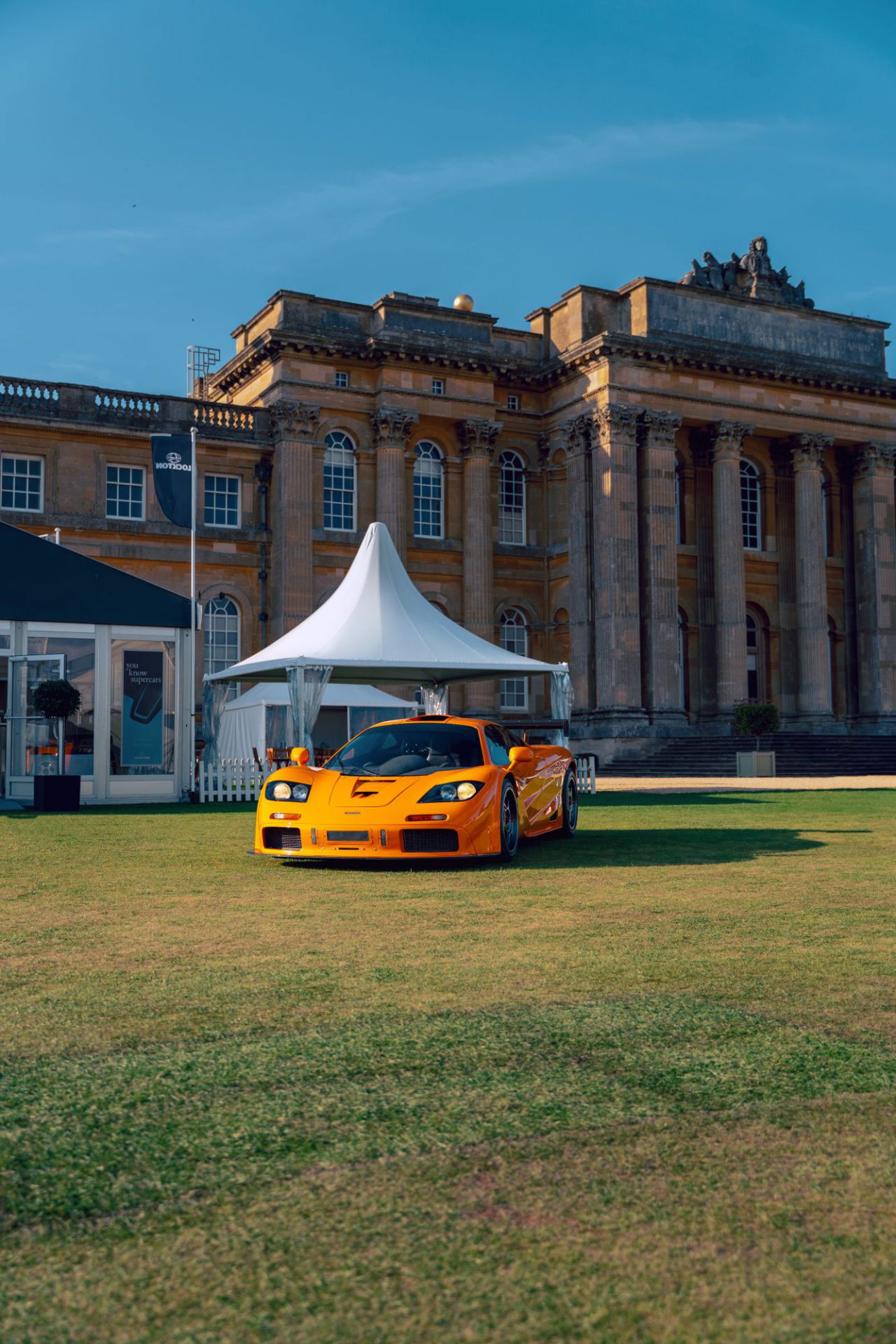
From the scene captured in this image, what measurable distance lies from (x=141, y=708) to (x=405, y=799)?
13200 mm

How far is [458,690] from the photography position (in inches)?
1682

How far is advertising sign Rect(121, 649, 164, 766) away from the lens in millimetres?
22656

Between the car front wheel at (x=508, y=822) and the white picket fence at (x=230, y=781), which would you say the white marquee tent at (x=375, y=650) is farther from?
the car front wheel at (x=508, y=822)

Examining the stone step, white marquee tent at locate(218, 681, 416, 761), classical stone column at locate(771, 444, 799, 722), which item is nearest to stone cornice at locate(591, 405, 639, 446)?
classical stone column at locate(771, 444, 799, 722)

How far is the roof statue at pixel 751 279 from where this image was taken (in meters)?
45.6

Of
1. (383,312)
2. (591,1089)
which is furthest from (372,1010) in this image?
(383,312)

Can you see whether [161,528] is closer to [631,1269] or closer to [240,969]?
[240,969]

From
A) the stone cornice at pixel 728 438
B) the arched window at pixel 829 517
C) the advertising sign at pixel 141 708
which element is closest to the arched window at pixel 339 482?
the stone cornice at pixel 728 438

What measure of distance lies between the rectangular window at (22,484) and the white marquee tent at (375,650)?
614 inches

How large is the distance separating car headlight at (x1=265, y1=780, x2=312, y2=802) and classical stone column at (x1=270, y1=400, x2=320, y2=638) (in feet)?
94.8

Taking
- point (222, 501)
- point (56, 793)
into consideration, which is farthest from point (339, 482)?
point (56, 793)

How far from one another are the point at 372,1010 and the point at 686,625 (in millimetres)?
41868

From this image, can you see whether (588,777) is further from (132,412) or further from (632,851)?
(132,412)

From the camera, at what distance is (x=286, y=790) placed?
36.6 feet
